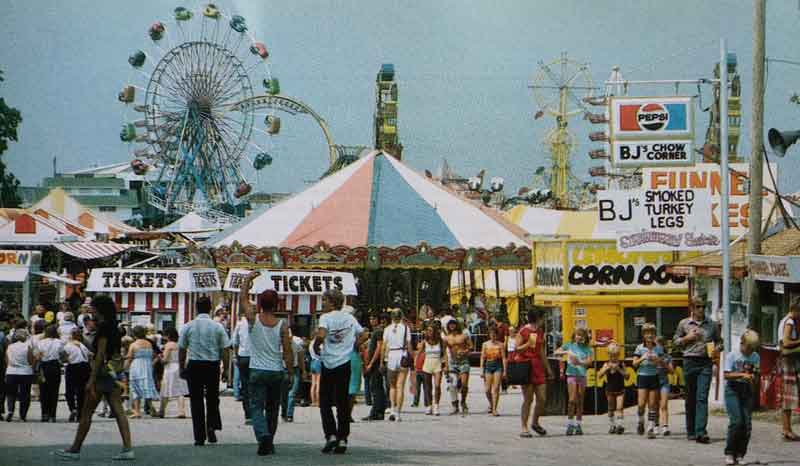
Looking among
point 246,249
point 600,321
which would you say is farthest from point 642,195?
point 246,249

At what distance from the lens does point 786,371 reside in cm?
1570

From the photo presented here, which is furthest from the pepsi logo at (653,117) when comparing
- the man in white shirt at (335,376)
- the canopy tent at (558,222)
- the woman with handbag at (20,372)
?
the canopy tent at (558,222)

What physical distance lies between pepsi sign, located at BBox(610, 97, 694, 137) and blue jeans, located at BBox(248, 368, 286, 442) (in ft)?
31.3

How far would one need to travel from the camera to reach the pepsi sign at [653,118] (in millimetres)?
21203

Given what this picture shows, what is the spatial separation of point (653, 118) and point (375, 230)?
1560 centimetres

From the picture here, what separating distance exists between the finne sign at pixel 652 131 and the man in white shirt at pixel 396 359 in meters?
4.33

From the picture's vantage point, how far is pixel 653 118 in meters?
21.3

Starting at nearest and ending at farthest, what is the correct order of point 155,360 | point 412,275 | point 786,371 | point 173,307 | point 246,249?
point 786,371, point 155,360, point 173,307, point 246,249, point 412,275

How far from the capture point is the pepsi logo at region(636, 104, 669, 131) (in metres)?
21.2

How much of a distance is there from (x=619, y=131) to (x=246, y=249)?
16081mm

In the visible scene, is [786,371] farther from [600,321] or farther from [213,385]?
[600,321]

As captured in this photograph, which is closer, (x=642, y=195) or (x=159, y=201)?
(x=642, y=195)

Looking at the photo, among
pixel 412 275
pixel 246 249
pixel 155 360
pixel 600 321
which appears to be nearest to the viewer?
pixel 155 360

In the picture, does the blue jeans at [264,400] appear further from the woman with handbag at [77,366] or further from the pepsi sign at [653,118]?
the pepsi sign at [653,118]
